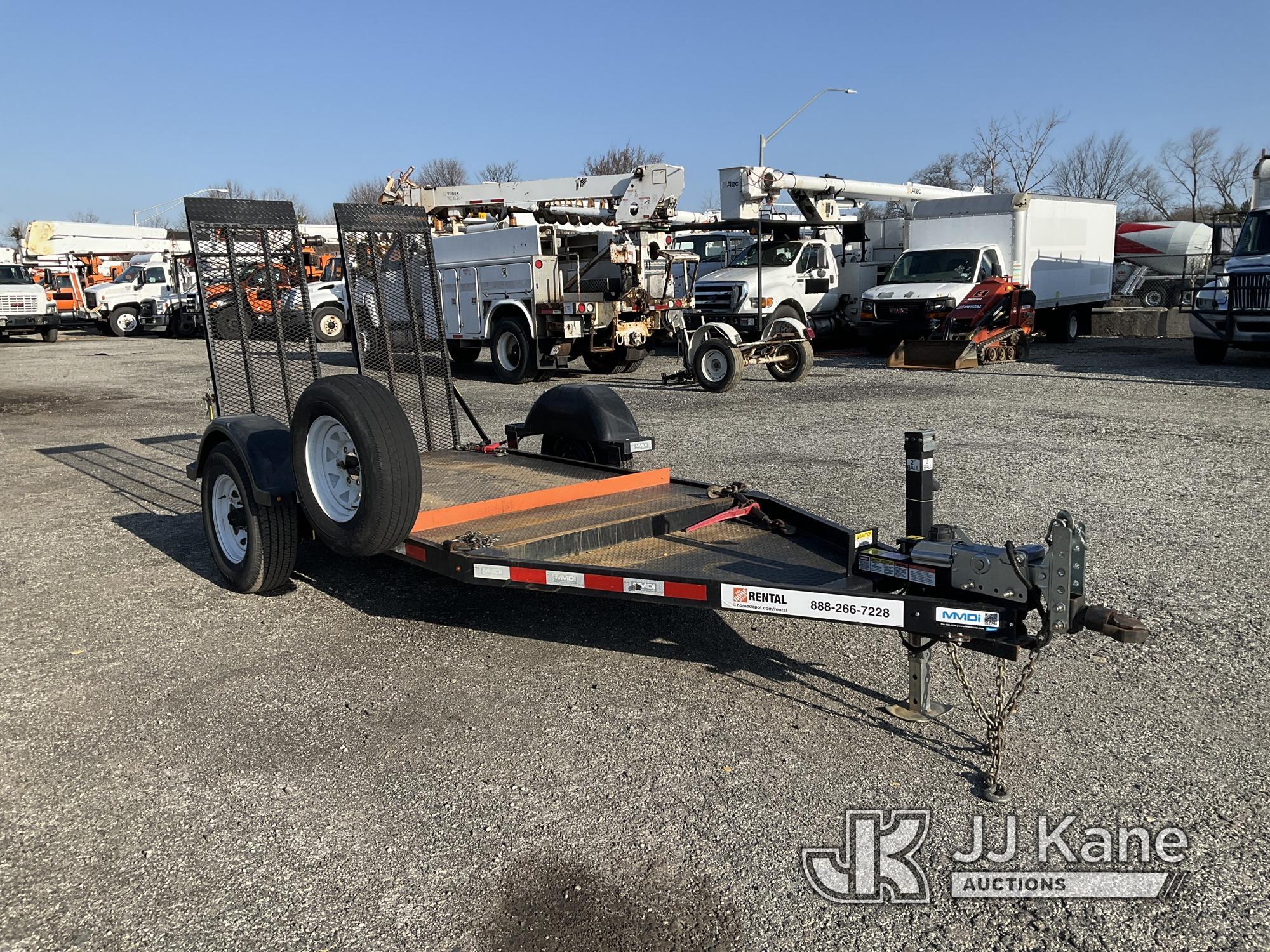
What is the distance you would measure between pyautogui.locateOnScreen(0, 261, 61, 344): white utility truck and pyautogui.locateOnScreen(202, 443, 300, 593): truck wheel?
95.8 feet

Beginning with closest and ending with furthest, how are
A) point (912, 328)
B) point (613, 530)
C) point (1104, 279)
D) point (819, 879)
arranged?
1. point (819, 879)
2. point (613, 530)
3. point (912, 328)
4. point (1104, 279)

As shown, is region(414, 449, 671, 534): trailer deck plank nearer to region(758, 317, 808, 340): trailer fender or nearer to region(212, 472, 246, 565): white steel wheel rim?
region(212, 472, 246, 565): white steel wheel rim

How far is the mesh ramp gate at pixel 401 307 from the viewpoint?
274 inches

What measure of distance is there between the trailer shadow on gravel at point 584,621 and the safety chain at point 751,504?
0.55 meters

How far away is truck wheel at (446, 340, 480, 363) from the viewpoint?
18953 millimetres

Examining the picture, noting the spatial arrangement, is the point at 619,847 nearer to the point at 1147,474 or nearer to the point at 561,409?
the point at 561,409

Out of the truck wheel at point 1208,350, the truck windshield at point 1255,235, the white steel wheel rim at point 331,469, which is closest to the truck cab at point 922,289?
the truck wheel at point 1208,350

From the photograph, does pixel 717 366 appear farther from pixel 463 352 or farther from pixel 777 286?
pixel 463 352

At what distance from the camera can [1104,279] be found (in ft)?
81.8

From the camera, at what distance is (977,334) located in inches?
719

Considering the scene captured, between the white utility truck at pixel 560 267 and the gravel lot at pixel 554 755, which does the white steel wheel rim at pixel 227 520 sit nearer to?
the gravel lot at pixel 554 755

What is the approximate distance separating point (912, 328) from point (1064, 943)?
1719 cm

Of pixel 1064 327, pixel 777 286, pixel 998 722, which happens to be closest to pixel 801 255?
pixel 777 286

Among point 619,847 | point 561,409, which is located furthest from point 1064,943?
point 561,409
